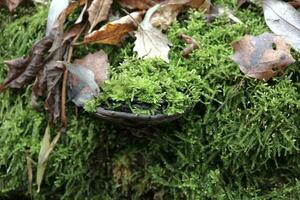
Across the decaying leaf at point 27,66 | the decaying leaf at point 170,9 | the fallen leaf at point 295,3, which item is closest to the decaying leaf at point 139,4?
the decaying leaf at point 170,9

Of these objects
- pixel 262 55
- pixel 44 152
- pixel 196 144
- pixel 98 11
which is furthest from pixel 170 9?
pixel 44 152

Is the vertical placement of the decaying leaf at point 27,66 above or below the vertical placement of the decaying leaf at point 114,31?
below

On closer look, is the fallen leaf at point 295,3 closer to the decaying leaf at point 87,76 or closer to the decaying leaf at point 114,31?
the decaying leaf at point 114,31

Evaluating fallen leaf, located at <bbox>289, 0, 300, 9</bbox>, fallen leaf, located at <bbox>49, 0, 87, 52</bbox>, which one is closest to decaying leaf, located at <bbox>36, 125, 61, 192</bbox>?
fallen leaf, located at <bbox>49, 0, 87, 52</bbox>

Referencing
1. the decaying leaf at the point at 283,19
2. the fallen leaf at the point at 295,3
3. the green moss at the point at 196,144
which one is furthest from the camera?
the fallen leaf at the point at 295,3

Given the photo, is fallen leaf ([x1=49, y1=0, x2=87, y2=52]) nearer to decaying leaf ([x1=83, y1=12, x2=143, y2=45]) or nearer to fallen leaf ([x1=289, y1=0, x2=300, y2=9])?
decaying leaf ([x1=83, y1=12, x2=143, y2=45])

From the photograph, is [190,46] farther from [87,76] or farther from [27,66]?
[27,66]
